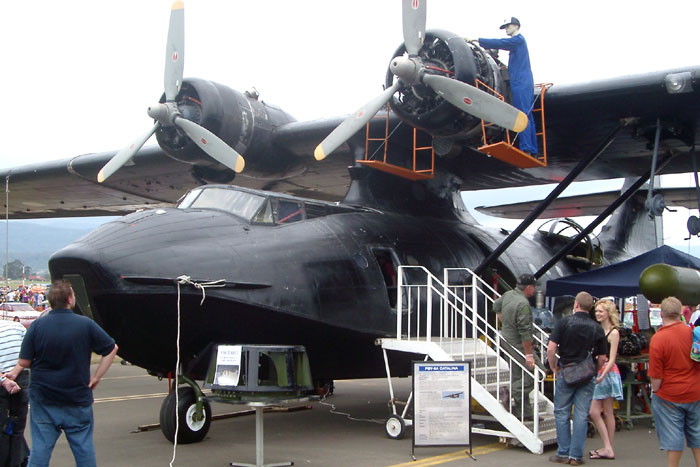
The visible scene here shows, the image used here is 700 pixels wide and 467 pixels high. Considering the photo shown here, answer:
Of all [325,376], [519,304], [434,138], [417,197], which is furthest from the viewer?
[417,197]

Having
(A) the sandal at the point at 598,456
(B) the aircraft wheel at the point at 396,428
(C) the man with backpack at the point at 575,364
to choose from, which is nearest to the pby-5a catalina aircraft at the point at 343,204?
(B) the aircraft wheel at the point at 396,428

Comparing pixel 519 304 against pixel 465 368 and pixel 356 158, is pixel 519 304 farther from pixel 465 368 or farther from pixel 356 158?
pixel 356 158

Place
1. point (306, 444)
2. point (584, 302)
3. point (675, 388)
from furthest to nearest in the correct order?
point (306, 444) → point (584, 302) → point (675, 388)

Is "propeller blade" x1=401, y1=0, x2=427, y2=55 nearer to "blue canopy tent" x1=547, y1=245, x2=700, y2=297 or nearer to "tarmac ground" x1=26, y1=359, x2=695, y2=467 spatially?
"blue canopy tent" x1=547, y1=245, x2=700, y2=297

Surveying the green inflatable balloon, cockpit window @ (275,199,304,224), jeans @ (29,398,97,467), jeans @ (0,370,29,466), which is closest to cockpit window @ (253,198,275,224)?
cockpit window @ (275,199,304,224)

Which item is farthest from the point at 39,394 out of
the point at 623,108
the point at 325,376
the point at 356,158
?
the point at 623,108

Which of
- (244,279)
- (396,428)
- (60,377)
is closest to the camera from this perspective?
(60,377)

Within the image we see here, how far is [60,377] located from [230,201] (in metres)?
3.94

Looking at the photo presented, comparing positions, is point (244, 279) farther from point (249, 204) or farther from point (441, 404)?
point (441, 404)

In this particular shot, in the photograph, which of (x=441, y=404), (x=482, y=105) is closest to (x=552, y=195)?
(x=482, y=105)

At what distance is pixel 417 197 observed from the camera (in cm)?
1233

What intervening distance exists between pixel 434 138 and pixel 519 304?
10.7 ft

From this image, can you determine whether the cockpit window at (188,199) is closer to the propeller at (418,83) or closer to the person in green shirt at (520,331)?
the propeller at (418,83)

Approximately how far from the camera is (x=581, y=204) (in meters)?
16.2
